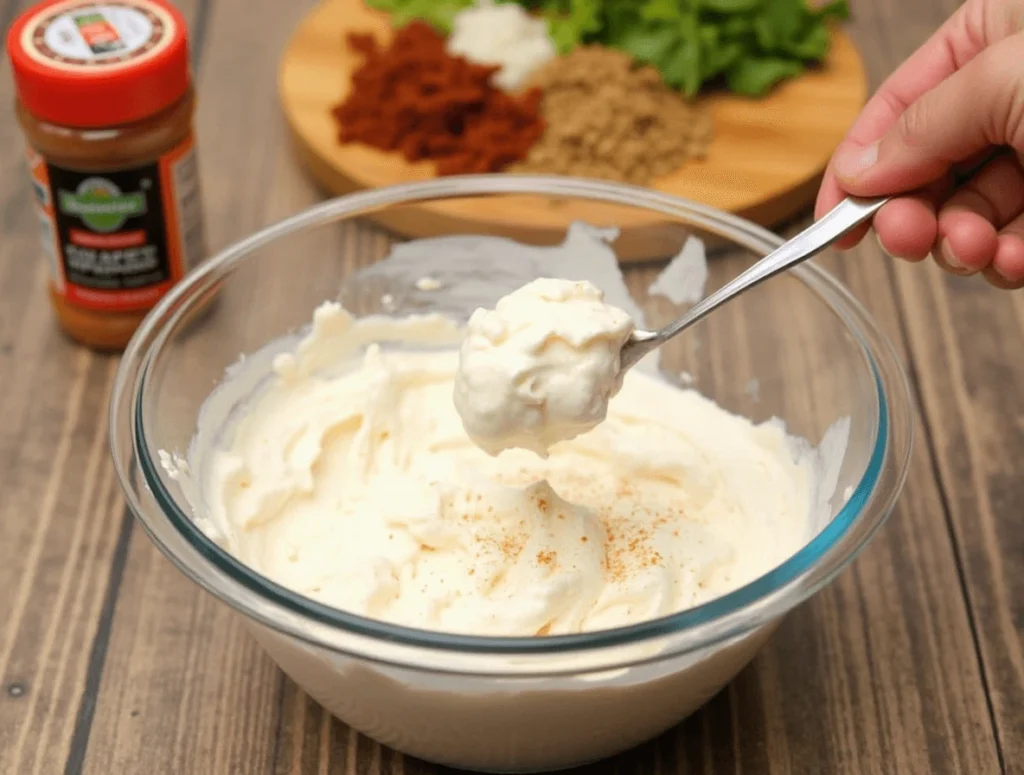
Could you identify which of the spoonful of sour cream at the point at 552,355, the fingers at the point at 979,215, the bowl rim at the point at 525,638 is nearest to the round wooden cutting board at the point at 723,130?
the bowl rim at the point at 525,638

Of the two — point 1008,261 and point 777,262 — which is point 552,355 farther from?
point 1008,261

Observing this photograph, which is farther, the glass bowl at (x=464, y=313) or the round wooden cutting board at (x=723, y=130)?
the round wooden cutting board at (x=723, y=130)

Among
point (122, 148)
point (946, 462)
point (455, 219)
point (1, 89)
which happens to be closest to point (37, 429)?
point (122, 148)

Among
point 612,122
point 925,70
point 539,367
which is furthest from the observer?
point 612,122

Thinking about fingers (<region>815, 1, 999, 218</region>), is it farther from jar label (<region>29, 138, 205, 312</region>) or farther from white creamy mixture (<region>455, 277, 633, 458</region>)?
jar label (<region>29, 138, 205, 312</region>)

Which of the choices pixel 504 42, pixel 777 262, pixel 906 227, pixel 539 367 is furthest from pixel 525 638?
pixel 504 42

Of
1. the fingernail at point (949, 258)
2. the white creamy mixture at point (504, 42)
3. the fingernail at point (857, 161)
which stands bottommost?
the white creamy mixture at point (504, 42)

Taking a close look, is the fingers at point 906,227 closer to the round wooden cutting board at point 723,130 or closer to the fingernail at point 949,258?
the fingernail at point 949,258

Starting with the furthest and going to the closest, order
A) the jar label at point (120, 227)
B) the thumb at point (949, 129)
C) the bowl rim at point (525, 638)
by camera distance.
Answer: the jar label at point (120, 227), the thumb at point (949, 129), the bowl rim at point (525, 638)
